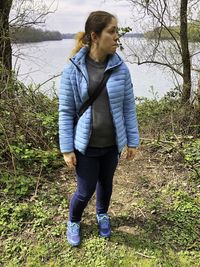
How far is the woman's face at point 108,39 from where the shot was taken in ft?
7.00

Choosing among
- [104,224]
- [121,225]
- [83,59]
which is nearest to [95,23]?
[83,59]

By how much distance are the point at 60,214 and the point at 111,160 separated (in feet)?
2.77

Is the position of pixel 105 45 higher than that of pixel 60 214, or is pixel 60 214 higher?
pixel 105 45

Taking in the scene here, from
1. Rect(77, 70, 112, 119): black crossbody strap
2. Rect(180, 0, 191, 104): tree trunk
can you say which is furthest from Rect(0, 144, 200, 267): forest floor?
Rect(180, 0, 191, 104): tree trunk

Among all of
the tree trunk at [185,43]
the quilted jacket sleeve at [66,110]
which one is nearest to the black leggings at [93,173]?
the quilted jacket sleeve at [66,110]

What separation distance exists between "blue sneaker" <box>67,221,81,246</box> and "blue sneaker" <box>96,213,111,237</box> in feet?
0.57

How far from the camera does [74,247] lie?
8.70 ft

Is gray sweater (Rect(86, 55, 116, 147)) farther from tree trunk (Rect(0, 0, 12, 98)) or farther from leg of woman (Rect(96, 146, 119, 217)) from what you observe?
tree trunk (Rect(0, 0, 12, 98))

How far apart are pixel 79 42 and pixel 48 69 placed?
419 centimetres

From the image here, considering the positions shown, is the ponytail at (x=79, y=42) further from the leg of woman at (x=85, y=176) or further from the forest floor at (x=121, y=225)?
the forest floor at (x=121, y=225)

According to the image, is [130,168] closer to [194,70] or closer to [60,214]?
[60,214]

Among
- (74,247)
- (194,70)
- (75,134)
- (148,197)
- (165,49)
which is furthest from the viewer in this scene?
(165,49)

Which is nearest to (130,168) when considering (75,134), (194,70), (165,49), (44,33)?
(75,134)

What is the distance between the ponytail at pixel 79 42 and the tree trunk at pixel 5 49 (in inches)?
71.7
